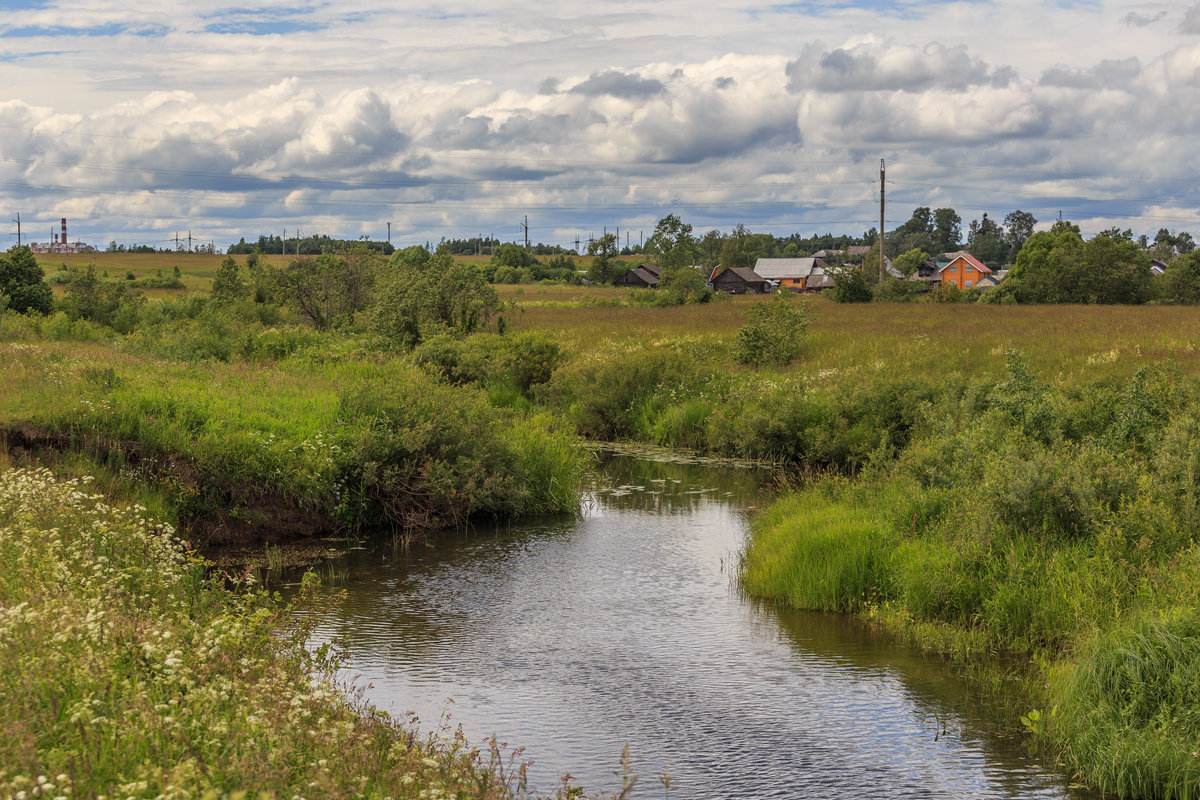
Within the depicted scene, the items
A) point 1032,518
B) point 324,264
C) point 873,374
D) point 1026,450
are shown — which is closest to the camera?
point 1032,518

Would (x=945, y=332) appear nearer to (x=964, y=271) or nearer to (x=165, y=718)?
(x=165, y=718)

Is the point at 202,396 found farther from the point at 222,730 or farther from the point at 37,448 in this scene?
the point at 222,730

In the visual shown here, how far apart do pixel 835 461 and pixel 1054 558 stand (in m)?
12.7

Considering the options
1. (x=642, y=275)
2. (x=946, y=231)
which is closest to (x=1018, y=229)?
(x=946, y=231)

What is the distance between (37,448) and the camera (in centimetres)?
1612

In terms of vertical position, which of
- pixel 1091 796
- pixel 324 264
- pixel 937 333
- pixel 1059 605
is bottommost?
pixel 1091 796

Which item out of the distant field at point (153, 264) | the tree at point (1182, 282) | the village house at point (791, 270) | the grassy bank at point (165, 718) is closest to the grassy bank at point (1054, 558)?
the grassy bank at point (165, 718)

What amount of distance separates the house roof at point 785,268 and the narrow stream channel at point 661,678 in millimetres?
124884

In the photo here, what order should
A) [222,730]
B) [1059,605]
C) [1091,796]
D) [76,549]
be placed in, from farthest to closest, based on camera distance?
[1059,605], [76,549], [1091,796], [222,730]

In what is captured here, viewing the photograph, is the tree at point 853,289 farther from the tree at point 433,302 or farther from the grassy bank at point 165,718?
the grassy bank at point 165,718

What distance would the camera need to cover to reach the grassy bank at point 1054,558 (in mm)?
9008

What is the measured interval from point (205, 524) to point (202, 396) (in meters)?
3.14

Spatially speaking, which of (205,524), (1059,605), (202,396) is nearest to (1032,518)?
(1059,605)

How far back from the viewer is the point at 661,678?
450 inches
